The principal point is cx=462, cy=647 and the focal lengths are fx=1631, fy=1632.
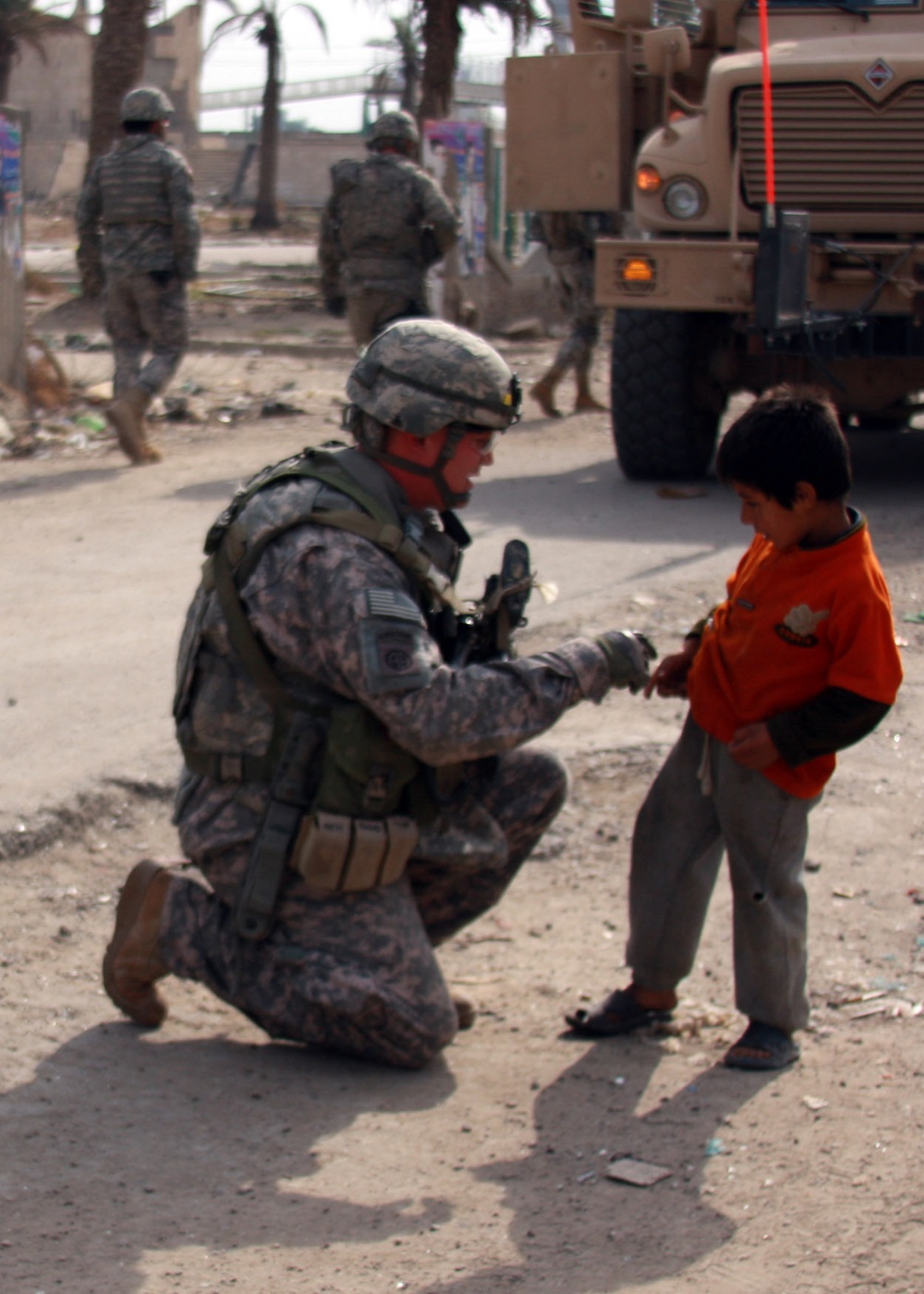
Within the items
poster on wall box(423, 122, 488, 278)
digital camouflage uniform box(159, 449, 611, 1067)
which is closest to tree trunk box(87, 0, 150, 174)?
poster on wall box(423, 122, 488, 278)

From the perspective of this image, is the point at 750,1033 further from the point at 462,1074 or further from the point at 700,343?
the point at 700,343

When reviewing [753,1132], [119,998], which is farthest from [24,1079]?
[753,1132]

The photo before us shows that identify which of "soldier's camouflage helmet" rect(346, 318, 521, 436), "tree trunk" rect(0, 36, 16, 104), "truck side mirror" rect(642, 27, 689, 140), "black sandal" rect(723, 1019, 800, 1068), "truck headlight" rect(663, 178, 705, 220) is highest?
→ "tree trunk" rect(0, 36, 16, 104)


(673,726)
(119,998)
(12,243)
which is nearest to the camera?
(119,998)

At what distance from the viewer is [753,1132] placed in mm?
2713

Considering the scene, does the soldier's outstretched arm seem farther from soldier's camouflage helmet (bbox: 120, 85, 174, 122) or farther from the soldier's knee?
soldier's camouflage helmet (bbox: 120, 85, 174, 122)

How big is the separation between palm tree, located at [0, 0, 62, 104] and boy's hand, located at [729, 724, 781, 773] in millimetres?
36573

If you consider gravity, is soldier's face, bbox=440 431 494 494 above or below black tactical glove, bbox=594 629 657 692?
above

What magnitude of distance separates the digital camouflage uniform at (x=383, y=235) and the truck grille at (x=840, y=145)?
2.18 meters

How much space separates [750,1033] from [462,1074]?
529 mm

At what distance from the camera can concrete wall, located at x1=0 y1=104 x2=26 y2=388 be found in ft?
31.2

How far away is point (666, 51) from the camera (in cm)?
727

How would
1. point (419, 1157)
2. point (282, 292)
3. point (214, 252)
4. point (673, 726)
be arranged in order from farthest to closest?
point (214, 252) → point (282, 292) → point (673, 726) → point (419, 1157)

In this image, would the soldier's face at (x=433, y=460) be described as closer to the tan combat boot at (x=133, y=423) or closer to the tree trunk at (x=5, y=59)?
the tan combat boot at (x=133, y=423)
